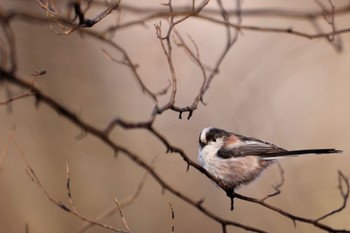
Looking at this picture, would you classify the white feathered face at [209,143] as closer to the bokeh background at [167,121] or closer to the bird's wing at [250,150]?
the bird's wing at [250,150]

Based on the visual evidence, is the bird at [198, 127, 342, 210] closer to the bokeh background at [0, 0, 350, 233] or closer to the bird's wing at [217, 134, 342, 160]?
the bird's wing at [217, 134, 342, 160]

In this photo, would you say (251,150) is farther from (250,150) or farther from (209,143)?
(209,143)

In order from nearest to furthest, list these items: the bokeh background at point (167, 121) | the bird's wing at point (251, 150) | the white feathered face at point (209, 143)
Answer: the bird's wing at point (251, 150)
the white feathered face at point (209, 143)
the bokeh background at point (167, 121)

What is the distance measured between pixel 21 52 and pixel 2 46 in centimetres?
640

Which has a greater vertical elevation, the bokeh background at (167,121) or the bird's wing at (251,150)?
the bokeh background at (167,121)

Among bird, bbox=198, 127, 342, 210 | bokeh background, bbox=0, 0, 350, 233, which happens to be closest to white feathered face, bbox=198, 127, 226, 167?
bird, bbox=198, 127, 342, 210

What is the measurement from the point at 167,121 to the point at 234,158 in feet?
10.1

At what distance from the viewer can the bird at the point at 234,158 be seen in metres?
4.78

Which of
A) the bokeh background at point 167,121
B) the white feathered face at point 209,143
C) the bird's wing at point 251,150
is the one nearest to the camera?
the bird's wing at point 251,150

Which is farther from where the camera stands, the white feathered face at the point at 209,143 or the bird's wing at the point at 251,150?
the white feathered face at the point at 209,143

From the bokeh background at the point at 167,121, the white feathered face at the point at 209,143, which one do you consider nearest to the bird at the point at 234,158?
the white feathered face at the point at 209,143

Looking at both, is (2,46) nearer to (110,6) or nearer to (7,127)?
(110,6)

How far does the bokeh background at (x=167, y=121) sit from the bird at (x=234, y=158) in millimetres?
2246

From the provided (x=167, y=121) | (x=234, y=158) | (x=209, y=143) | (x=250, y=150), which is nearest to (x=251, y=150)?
(x=250, y=150)
